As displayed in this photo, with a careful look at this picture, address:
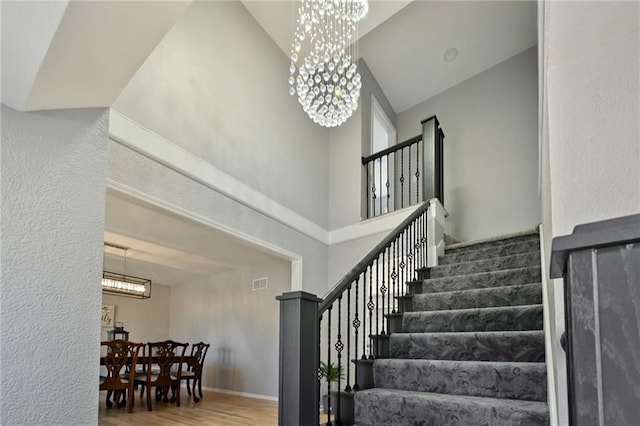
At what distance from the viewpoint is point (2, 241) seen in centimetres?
165

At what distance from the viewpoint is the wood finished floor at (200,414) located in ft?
16.4

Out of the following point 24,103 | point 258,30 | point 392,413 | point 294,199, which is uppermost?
point 258,30

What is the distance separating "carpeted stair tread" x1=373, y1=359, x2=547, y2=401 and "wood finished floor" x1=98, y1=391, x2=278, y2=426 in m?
2.37

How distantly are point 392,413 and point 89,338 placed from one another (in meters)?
1.75

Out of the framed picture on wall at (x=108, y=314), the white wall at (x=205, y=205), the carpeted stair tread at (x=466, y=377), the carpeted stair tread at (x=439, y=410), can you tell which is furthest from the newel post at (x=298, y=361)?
the framed picture on wall at (x=108, y=314)

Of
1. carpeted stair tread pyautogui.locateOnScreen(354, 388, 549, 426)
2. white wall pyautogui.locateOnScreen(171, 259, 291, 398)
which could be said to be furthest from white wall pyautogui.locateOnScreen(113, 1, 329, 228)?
carpeted stair tread pyautogui.locateOnScreen(354, 388, 549, 426)

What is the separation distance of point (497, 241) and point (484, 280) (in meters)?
0.91

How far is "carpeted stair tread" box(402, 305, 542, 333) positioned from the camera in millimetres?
3156

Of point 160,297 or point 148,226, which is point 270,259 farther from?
point 160,297

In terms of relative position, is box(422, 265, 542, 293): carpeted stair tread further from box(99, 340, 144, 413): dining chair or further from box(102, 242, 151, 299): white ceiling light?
box(102, 242, 151, 299): white ceiling light

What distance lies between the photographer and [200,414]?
219 inches

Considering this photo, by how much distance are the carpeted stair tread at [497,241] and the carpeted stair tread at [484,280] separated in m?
0.73

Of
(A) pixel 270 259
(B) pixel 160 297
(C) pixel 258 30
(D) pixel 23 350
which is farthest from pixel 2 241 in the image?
(B) pixel 160 297

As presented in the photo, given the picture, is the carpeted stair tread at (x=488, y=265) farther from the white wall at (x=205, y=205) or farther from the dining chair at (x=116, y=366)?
the dining chair at (x=116, y=366)
